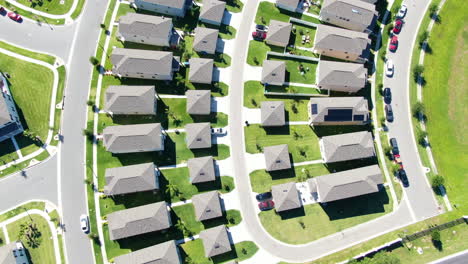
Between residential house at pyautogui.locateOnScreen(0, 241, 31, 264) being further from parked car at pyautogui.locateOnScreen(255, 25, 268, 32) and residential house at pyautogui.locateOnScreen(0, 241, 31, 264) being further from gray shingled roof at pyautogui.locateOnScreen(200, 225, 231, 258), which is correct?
parked car at pyautogui.locateOnScreen(255, 25, 268, 32)

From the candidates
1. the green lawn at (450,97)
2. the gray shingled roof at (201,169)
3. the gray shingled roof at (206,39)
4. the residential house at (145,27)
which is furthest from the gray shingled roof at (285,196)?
the residential house at (145,27)

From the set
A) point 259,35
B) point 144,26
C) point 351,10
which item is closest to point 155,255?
point 144,26

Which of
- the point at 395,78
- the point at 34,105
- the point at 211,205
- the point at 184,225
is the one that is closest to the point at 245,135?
the point at 211,205

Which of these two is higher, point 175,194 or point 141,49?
point 141,49

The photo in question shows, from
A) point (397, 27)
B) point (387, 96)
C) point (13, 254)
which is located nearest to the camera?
point (13, 254)

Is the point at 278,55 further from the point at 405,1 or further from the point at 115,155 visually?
the point at 115,155

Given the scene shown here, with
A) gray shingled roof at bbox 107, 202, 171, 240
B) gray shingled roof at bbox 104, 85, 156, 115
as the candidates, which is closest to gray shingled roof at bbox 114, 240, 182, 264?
gray shingled roof at bbox 107, 202, 171, 240

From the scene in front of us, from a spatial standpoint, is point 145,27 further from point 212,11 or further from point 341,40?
point 341,40
